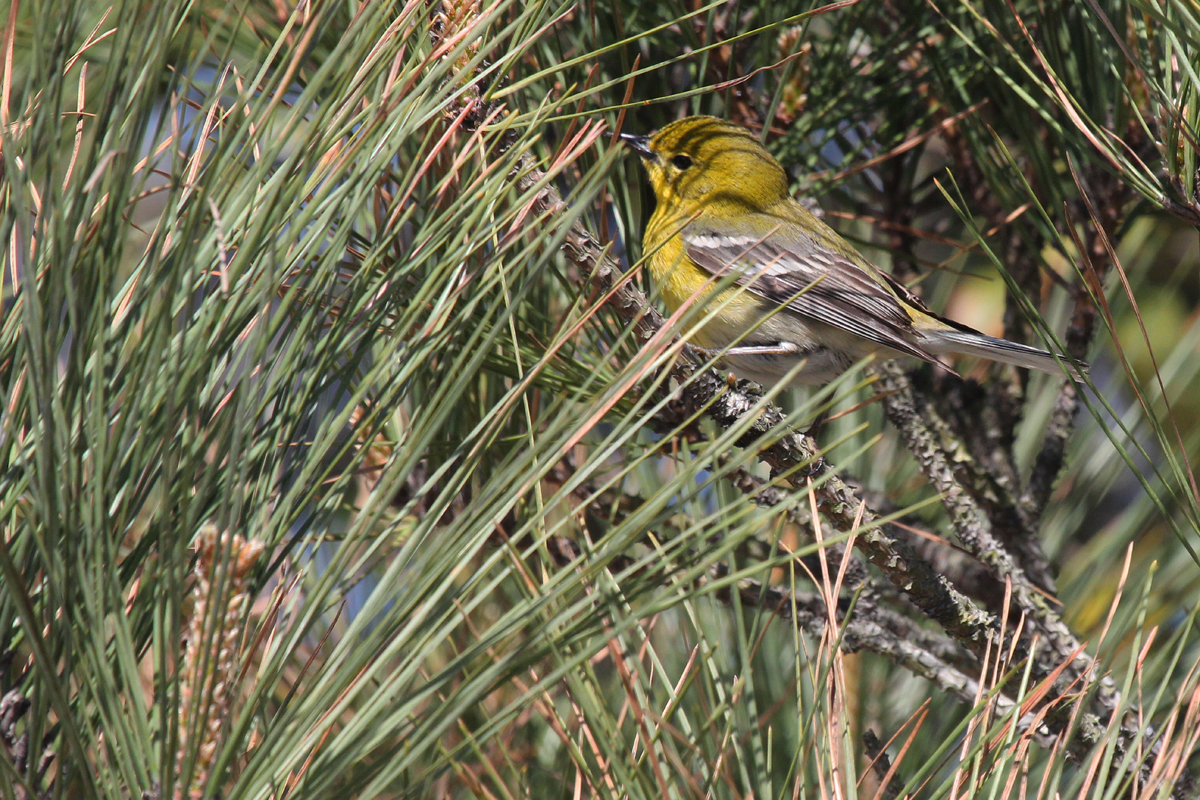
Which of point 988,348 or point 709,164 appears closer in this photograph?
point 988,348

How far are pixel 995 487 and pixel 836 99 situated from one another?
833mm

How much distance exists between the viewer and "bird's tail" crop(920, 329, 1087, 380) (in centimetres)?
219

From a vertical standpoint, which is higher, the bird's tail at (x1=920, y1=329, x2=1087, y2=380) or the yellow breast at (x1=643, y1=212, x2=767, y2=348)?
the bird's tail at (x1=920, y1=329, x2=1087, y2=380)

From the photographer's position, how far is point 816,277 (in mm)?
2852

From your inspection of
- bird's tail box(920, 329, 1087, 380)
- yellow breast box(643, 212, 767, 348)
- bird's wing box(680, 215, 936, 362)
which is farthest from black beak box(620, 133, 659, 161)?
bird's tail box(920, 329, 1087, 380)

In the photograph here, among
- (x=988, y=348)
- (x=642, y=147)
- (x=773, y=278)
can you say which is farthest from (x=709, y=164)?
(x=988, y=348)

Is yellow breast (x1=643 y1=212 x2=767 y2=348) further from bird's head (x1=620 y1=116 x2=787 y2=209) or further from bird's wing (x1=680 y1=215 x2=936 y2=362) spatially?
bird's head (x1=620 y1=116 x2=787 y2=209)

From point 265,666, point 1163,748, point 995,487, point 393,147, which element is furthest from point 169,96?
point 995,487

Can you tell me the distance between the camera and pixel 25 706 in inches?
33.5

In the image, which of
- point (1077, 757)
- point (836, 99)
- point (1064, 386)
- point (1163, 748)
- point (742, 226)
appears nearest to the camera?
point (1163, 748)

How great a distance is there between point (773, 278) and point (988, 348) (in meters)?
0.71

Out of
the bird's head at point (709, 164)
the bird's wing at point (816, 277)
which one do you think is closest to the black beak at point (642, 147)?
the bird's head at point (709, 164)

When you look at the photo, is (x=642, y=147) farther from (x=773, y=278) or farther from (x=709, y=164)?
(x=773, y=278)

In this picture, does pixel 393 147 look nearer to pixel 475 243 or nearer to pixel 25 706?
pixel 475 243
